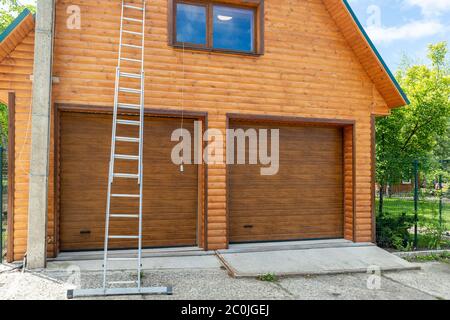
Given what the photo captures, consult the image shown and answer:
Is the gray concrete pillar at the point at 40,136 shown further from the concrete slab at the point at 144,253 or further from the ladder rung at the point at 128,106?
the ladder rung at the point at 128,106

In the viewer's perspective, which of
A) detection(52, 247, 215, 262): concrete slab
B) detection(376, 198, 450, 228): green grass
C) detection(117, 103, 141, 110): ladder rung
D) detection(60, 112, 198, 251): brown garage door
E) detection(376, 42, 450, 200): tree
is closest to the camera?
detection(52, 247, 215, 262): concrete slab

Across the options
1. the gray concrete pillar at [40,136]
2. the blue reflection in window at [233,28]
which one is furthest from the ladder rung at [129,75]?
the blue reflection in window at [233,28]

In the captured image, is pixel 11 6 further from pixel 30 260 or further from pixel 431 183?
pixel 431 183

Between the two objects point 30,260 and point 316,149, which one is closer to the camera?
point 30,260

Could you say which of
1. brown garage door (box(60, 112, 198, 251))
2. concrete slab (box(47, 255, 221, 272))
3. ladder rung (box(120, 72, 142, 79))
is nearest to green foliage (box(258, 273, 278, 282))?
concrete slab (box(47, 255, 221, 272))

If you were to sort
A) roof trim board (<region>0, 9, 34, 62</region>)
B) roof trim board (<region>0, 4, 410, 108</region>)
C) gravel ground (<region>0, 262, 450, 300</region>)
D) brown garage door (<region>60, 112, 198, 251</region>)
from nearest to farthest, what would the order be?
gravel ground (<region>0, 262, 450, 300</region>) < roof trim board (<region>0, 9, 34, 62</region>) < brown garage door (<region>60, 112, 198, 251</region>) < roof trim board (<region>0, 4, 410, 108</region>)

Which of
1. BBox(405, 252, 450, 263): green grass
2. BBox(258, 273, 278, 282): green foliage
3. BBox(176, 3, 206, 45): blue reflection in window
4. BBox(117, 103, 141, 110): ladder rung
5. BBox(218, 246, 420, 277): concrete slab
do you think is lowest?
BBox(405, 252, 450, 263): green grass

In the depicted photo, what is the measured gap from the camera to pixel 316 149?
8.34m

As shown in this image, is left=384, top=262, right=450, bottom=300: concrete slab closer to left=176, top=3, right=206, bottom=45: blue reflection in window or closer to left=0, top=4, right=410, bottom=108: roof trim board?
left=0, top=4, right=410, bottom=108: roof trim board

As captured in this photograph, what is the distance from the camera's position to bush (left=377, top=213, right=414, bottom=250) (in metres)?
8.22

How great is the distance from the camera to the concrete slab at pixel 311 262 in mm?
6082

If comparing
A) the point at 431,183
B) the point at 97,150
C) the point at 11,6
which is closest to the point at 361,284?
the point at 431,183

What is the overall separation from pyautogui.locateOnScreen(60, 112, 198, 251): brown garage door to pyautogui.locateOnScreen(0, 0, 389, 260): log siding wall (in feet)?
1.42
